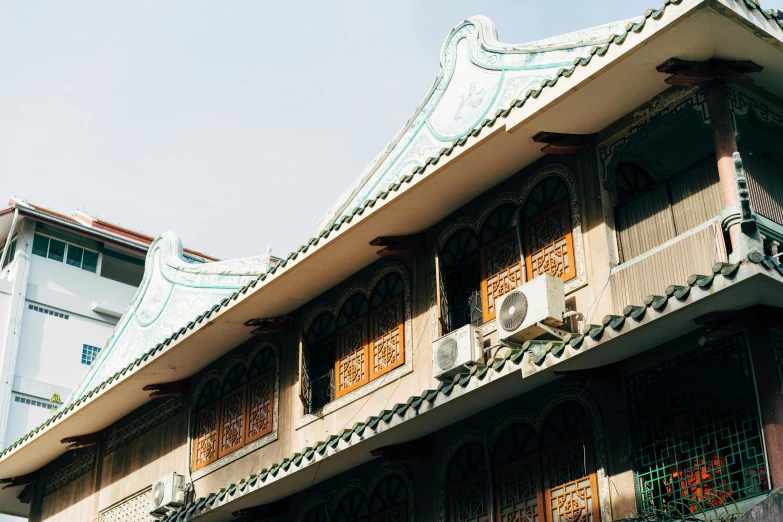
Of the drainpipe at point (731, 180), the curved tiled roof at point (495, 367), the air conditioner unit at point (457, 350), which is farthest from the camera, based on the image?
the air conditioner unit at point (457, 350)

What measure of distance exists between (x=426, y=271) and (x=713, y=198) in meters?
4.19

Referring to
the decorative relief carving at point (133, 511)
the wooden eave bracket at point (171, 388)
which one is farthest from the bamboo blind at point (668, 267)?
the decorative relief carving at point (133, 511)

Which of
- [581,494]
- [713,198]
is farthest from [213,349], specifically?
[713,198]

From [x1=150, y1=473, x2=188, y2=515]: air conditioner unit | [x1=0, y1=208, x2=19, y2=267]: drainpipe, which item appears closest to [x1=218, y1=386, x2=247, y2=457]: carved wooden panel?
[x1=150, y1=473, x2=188, y2=515]: air conditioner unit

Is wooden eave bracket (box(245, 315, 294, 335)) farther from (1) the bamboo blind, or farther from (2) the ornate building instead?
(1) the bamboo blind

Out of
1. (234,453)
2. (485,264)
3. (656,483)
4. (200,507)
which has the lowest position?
(656,483)

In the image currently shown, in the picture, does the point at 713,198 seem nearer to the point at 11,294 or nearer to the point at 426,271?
the point at 426,271

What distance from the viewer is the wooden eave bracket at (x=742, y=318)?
384 inches

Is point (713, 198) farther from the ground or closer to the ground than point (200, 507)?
farther from the ground

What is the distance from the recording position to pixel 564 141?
12.2m

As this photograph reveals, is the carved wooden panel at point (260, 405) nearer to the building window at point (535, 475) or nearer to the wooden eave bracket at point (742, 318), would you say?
the building window at point (535, 475)

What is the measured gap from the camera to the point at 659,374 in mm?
10680

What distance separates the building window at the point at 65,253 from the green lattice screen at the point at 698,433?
25803 mm

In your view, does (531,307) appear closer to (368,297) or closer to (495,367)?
(495,367)
